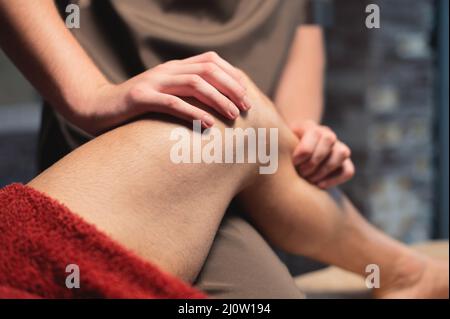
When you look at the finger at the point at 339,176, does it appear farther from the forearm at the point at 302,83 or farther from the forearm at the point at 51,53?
the forearm at the point at 51,53

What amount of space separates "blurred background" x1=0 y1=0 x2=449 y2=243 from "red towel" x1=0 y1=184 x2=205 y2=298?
1521 millimetres

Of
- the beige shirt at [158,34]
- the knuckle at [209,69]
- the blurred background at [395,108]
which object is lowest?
the blurred background at [395,108]

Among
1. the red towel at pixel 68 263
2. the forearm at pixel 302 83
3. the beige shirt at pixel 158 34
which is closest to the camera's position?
the red towel at pixel 68 263

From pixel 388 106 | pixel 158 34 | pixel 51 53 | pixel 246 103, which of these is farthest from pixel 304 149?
pixel 388 106

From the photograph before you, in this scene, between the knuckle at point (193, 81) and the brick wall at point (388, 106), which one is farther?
the brick wall at point (388, 106)

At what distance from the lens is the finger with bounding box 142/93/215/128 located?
0.68 meters

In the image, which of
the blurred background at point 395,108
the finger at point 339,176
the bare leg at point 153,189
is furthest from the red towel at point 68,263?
the blurred background at point 395,108

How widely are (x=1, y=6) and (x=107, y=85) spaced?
0.19 m

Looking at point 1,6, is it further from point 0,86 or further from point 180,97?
point 0,86

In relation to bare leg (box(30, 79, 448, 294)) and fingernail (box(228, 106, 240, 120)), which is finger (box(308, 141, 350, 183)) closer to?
bare leg (box(30, 79, 448, 294))

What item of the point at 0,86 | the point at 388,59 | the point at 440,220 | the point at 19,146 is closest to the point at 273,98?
the point at 440,220

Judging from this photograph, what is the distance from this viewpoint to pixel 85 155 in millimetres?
675

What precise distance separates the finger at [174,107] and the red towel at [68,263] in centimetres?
17

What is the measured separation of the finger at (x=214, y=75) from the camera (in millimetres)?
709
